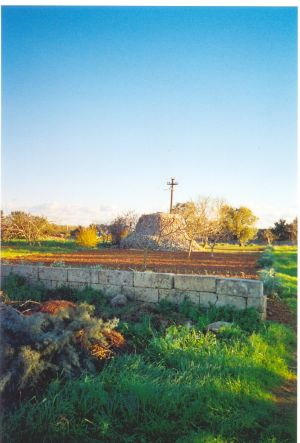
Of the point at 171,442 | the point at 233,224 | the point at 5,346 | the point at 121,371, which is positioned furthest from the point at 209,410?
the point at 233,224

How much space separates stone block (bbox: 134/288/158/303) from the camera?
7383 millimetres

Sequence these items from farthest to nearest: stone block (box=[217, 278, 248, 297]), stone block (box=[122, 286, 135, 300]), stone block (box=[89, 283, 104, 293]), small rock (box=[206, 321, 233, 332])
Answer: stone block (box=[89, 283, 104, 293]) < stone block (box=[122, 286, 135, 300]) < stone block (box=[217, 278, 248, 297]) < small rock (box=[206, 321, 233, 332])

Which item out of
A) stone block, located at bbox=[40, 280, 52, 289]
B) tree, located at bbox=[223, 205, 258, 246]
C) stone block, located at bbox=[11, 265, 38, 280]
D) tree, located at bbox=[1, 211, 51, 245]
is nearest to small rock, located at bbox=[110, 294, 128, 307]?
stone block, located at bbox=[40, 280, 52, 289]

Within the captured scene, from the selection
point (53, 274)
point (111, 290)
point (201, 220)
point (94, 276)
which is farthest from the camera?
point (201, 220)

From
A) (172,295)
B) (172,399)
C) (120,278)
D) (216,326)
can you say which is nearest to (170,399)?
(172,399)

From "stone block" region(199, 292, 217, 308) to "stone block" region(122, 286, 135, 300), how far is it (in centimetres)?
145

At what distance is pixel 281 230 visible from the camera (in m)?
37.0

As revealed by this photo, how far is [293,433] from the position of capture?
11.2 feet

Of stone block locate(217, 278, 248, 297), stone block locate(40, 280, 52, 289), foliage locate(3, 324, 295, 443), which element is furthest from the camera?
stone block locate(40, 280, 52, 289)

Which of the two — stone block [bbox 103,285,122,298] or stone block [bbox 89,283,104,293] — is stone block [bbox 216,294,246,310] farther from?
stone block [bbox 89,283,104,293]

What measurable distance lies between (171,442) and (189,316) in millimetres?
3318

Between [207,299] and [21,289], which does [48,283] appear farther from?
[207,299]

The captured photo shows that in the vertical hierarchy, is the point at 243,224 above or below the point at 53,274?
above

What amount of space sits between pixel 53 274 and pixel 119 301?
2298 mm
